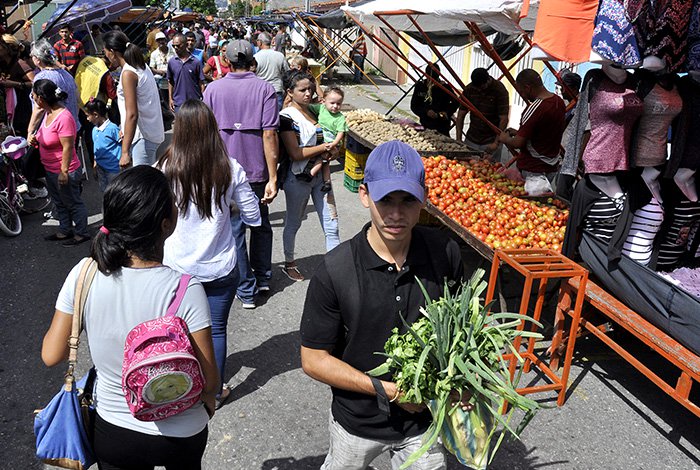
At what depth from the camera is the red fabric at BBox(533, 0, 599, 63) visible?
381 cm

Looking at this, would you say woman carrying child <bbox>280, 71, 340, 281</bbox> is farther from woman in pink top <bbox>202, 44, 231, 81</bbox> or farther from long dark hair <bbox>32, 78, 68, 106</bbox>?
woman in pink top <bbox>202, 44, 231, 81</bbox>

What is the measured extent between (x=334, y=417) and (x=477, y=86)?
298 inches

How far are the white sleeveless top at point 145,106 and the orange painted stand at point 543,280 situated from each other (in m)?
3.94

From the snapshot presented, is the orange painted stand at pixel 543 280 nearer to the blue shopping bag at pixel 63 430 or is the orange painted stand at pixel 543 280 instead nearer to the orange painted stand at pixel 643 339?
the orange painted stand at pixel 643 339

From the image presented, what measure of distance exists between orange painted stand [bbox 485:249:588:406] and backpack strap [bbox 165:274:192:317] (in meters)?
2.28

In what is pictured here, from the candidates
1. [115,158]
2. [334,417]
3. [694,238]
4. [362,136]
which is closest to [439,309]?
[334,417]

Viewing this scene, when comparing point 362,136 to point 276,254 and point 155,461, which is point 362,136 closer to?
point 276,254

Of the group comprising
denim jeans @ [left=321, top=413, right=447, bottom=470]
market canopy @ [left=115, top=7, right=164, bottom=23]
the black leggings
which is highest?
the black leggings

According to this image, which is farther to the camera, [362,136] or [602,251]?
[362,136]

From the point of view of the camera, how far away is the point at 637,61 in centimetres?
378

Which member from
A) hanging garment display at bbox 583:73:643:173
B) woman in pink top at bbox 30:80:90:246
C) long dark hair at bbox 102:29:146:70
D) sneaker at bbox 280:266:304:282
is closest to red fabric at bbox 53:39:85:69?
woman in pink top at bbox 30:80:90:246

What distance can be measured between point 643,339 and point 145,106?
199 inches

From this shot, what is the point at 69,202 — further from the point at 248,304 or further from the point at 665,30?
the point at 665,30

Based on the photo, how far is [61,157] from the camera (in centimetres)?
632
